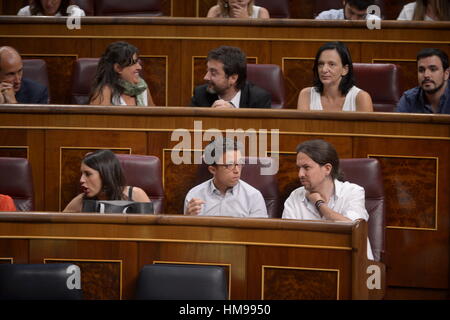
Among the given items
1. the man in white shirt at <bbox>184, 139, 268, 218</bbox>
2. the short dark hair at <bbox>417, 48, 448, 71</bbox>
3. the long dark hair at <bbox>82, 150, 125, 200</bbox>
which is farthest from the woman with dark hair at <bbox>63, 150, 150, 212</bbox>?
the short dark hair at <bbox>417, 48, 448, 71</bbox>

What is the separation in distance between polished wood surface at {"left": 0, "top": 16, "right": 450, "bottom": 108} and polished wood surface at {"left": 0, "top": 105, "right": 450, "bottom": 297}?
48 centimetres

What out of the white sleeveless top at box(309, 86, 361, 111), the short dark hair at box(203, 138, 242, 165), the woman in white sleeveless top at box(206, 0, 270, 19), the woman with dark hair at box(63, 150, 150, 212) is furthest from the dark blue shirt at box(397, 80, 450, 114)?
the woman with dark hair at box(63, 150, 150, 212)

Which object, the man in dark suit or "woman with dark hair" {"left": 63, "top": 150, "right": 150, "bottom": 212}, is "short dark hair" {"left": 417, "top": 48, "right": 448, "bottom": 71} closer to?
the man in dark suit

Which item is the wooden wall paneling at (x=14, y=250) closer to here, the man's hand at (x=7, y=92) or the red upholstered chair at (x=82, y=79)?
the man's hand at (x=7, y=92)

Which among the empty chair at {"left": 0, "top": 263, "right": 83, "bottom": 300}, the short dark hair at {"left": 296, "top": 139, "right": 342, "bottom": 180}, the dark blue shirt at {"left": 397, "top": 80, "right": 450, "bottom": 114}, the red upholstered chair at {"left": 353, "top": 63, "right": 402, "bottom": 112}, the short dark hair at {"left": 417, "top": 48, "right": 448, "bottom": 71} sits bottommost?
the empty chair at {"left": 0, "top": 263, "right": 83, "bottom": 300}

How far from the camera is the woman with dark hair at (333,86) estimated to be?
7.12 feet

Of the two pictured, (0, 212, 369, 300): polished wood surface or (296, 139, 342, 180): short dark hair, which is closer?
(0, 212, 369, 300): polished wood surface

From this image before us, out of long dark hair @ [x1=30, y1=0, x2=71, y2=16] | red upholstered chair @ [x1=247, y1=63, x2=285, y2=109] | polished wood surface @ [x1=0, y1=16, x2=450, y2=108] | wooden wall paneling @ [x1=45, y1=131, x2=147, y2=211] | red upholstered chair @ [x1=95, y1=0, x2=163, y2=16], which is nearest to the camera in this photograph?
wooden wall paneling @ [x1=45, y1=131, x2=147, y2=211]

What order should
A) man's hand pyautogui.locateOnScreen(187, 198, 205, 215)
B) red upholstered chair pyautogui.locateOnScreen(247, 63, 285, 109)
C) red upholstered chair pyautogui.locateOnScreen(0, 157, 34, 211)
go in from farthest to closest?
red upholstered chair pyautogui.locateOnScreen(247, 63, 285, 109), red upholstered chair pyautogui.locateOnScreen(0, 157, 34, 211), man's hand pyautogui.locateOnScreen(187, 198, 205, 215)

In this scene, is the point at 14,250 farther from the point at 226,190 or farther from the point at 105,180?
the point at 226,190

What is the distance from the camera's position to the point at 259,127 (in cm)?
195

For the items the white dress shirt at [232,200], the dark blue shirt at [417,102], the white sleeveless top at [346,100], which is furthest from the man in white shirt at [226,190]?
the dark blue shirt at [417,102]

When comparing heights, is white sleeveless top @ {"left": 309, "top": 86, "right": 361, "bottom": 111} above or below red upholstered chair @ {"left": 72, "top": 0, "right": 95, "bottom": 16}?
below

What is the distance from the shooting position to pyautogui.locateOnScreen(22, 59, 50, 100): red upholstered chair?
93.7 inches
